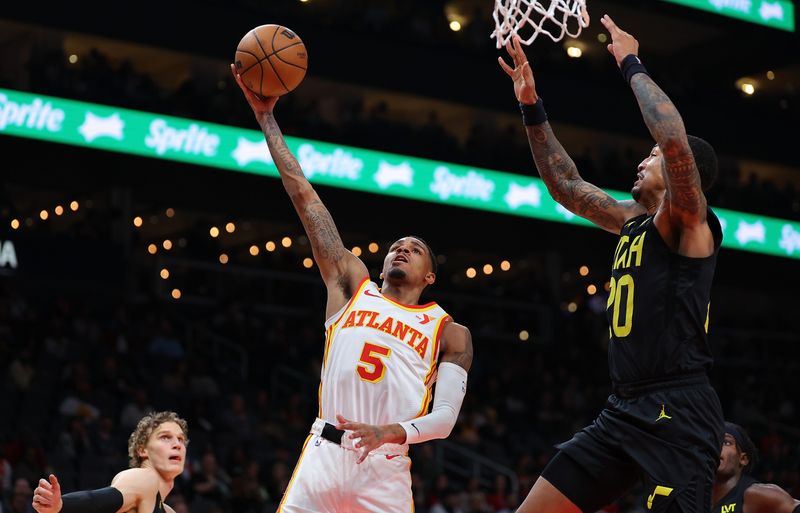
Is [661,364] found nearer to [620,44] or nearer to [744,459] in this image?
[620,44]

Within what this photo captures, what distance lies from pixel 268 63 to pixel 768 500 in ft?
10.1

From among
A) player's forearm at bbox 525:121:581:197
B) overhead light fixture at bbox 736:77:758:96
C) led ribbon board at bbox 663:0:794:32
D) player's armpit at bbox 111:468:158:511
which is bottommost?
player's armpit at bbox 111:468:158:511

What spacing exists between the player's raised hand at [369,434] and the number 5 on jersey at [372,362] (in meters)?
0.56

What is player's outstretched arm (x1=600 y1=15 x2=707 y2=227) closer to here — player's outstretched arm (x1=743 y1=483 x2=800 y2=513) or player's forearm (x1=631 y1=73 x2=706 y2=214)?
player's forearm (x1=631 y1=73 x2=706 y2=214)

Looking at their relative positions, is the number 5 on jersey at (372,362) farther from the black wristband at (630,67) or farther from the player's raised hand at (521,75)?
the black wristband at (630,67)

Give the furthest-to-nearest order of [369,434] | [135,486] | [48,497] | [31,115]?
Answer: [31,115], [135,486], [48,497], [369,434]

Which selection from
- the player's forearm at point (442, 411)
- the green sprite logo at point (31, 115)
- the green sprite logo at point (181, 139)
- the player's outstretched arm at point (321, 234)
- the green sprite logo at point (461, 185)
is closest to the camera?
the player's forearm at point (442, 411)

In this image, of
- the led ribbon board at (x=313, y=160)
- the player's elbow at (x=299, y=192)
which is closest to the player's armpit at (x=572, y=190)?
the player's elbow at (x=299, y=192)

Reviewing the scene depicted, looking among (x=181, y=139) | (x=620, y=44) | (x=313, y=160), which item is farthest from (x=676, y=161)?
(x=313, y=160)

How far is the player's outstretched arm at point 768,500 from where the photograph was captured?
17.8 feet

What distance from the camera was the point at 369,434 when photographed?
477 cm

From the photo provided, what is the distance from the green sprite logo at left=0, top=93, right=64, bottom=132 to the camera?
1622 cm

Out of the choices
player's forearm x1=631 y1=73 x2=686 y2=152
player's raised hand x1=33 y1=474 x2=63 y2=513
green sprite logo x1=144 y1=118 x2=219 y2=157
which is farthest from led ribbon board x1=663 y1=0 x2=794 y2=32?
player's raised hand x1=33 y1=474 x2=63 y2=513

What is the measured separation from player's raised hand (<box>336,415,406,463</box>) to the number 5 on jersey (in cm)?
56
